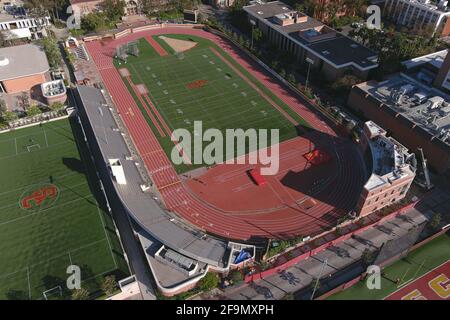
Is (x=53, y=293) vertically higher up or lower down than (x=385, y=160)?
lower down

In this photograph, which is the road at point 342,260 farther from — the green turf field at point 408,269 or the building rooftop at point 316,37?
the building rooftop at point 316,37

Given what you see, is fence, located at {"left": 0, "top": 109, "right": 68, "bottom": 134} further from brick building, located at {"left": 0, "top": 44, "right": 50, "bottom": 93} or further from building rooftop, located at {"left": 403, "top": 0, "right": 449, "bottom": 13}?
building rooftop, located at {"left": 403, "top": 0, "right": 449, "bottom": 13}

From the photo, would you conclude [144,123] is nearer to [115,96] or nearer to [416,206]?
[115,96]

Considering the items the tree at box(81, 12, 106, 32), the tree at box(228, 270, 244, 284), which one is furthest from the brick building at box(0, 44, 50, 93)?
the tree at box(228, 270, 244, 284)

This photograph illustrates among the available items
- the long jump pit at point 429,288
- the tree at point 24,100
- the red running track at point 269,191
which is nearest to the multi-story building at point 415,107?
the red running track at point 269,191

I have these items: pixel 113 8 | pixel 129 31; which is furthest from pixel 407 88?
pixel 113 8

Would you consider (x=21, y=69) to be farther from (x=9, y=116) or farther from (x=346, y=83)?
(x=346, y=83)
